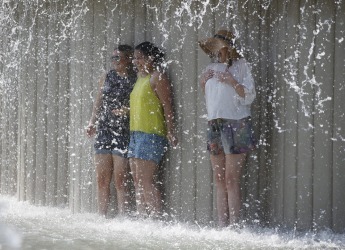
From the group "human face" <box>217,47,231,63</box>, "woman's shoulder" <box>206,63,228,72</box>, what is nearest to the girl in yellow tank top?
"woman's shoulder" <box>206,63,228,72</box>

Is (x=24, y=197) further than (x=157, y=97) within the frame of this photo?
Yes

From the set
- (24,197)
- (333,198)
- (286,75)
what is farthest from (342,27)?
(24,197)

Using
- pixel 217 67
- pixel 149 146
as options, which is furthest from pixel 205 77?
pixel 149 146

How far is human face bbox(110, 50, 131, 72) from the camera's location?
7.26 meters

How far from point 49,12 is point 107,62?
116cm

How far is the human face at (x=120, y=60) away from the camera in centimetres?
726

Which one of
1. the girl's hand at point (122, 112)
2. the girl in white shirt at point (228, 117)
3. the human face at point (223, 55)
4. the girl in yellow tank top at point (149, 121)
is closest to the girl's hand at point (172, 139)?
the girl in yellow tank top at point (149, 121)

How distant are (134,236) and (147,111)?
127 centimetres

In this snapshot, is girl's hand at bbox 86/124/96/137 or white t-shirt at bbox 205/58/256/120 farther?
girl's hand at bbox 86/124/96/137

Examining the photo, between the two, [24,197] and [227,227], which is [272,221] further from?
[24,197]

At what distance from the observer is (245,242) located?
5922mm

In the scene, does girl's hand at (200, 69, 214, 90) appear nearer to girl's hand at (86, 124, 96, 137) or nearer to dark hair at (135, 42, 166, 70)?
dark hair at (135, 42, 166, 70)

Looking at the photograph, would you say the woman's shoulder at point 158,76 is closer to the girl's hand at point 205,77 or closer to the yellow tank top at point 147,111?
the yellow tank top at point 147,111

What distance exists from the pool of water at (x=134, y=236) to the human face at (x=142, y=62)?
1.36 metres
